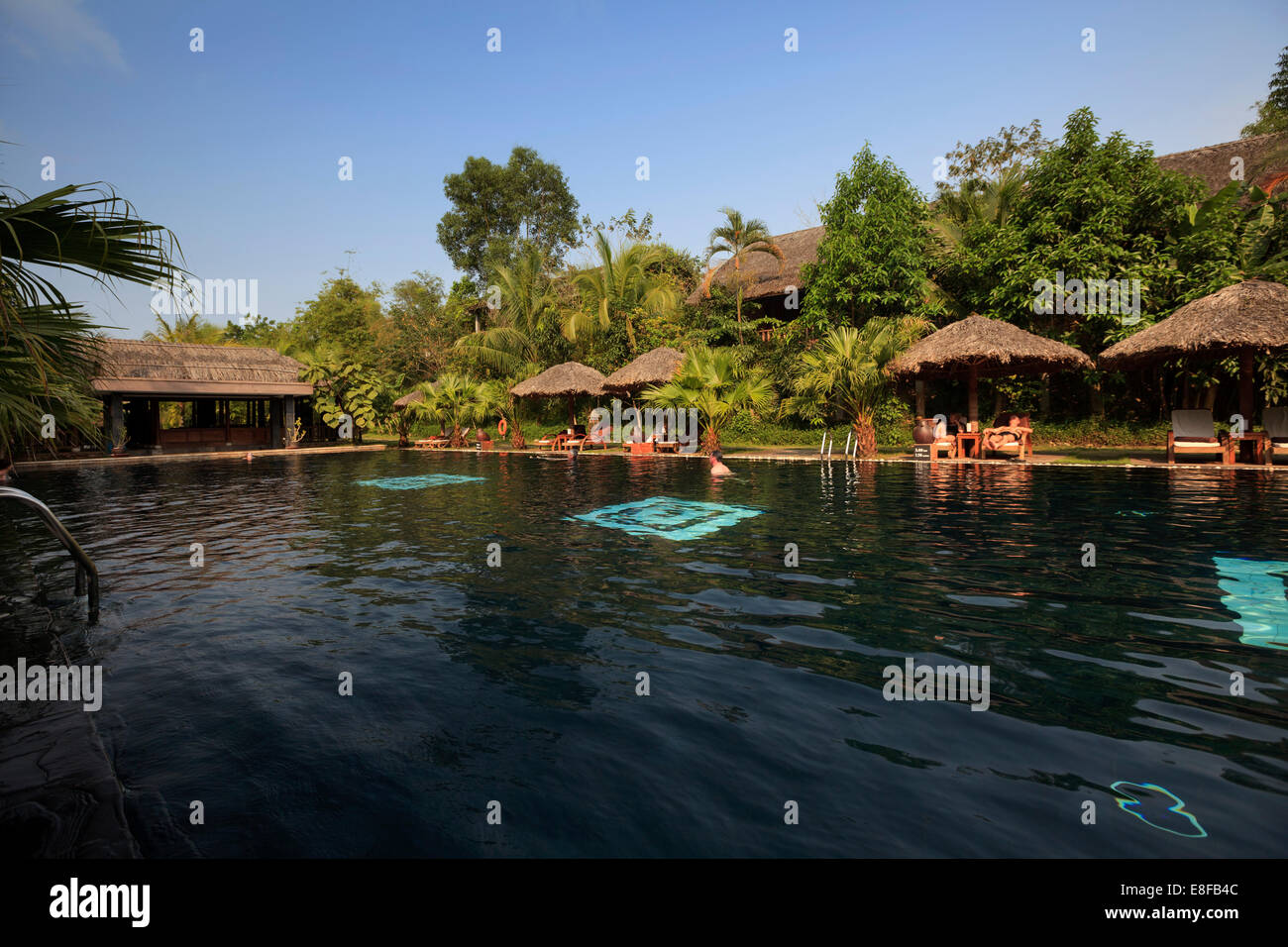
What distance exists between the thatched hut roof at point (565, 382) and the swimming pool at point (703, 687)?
629 inches

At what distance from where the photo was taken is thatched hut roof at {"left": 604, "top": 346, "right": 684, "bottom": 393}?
22219 millimetres

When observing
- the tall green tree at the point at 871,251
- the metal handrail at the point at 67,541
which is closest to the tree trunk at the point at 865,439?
the tall green tree at the point at 871,251

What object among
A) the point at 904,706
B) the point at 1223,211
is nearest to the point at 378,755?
the point at 904,706

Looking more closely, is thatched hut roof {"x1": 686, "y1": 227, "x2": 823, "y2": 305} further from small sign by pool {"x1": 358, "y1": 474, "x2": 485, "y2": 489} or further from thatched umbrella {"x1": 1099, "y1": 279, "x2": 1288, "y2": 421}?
small sign by pool {"x1": 358, "y1": 474, "x2": 485, "y2": 489}

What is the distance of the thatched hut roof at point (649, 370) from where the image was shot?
22.2 metres

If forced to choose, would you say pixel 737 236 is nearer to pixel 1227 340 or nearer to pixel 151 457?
pixel 1227 340

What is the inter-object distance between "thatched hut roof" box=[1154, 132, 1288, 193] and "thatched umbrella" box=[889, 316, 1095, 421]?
825cm

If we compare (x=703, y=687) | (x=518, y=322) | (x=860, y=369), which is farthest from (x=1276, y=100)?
(x=703, y=687)

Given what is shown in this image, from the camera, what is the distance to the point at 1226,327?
1325 cm

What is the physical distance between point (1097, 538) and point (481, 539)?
6.69 m

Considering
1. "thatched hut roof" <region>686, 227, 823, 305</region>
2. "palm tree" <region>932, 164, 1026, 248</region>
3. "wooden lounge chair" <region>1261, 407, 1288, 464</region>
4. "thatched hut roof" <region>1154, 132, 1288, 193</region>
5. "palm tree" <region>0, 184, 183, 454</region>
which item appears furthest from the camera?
"thatched hut roof" <region>686, 227, 823, 305</region>

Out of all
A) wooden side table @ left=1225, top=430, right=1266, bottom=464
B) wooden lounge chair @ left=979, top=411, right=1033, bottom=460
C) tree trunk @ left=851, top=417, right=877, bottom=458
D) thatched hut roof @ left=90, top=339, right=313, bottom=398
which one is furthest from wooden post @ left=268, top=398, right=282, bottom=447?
wooden side table @ left=1225, top=430, right=1266, bottom=464

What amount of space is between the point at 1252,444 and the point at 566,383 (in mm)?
18317

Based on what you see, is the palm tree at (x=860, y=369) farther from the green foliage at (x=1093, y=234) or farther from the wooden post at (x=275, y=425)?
the wooden post at (x=275, y=425)
